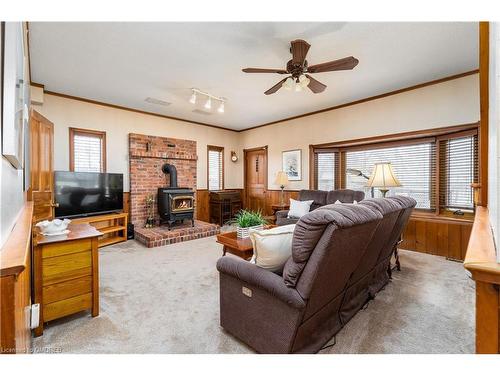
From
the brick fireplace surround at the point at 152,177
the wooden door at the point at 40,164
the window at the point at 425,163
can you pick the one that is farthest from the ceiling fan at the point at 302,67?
the brick fireplace surround at the point at 152,177

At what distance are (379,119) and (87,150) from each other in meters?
5.34

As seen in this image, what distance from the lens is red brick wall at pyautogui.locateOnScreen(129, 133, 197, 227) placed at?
4895mm

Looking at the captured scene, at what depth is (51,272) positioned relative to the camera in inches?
71.7

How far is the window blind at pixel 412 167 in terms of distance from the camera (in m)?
3.85

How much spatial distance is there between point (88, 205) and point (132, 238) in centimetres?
102

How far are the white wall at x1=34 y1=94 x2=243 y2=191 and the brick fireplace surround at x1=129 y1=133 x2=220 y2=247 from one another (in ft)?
0.52

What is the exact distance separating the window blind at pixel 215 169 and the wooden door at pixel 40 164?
357 centimetres

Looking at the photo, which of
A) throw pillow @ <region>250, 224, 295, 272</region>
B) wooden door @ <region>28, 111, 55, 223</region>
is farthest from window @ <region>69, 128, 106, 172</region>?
throw pillow @ <region>250, 224, 295, 272</region>

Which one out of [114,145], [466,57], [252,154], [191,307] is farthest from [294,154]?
[191,307]

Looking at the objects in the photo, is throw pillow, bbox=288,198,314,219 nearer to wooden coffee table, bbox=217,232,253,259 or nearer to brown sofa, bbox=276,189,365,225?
brown sofa, bbox=276,189,365,225

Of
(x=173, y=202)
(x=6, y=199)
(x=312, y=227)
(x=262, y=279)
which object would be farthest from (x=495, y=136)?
(x=173, y=202)

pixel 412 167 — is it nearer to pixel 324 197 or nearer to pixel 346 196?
pixel 346 196

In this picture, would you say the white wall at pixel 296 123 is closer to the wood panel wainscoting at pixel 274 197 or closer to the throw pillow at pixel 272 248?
the wood panel wainscoting at pixel 274 197

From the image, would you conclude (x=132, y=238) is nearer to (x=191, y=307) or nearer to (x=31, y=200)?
(x=31, y=200)
